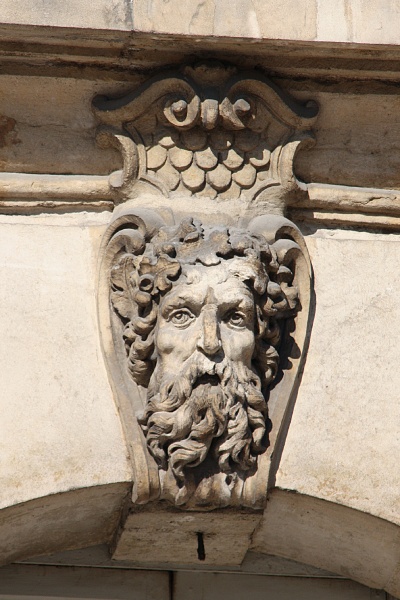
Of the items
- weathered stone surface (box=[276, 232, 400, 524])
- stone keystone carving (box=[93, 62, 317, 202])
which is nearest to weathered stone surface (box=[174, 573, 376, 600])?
weathered stone surface (box=[276, 232, 400, 524])

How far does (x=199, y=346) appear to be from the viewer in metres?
3.01

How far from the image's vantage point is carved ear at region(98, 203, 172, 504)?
10.1 feet

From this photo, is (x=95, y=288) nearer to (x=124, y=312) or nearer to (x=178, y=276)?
(x=124, y=312)

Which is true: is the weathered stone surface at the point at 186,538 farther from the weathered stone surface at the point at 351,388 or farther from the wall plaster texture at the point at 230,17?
the wall plaster texture at the point at 230,17

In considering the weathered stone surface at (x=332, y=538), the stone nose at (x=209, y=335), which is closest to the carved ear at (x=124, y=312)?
the stone nose at (x=209, y=335)

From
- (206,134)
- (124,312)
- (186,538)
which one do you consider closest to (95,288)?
(124,312)

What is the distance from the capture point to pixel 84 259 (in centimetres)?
328

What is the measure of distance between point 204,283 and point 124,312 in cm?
24

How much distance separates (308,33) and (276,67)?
0.15m

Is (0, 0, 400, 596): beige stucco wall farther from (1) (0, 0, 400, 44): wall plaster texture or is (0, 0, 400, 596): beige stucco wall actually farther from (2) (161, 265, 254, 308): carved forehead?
(2) (161, 265, 254, 308): carved forehead

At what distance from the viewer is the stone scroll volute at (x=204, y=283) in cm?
303

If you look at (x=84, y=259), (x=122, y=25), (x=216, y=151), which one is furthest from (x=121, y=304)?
(x=122, y=25)

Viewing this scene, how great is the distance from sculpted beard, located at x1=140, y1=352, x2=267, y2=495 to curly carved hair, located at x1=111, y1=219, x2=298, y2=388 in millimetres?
Result: 114

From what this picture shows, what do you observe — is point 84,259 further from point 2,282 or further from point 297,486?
point 297,486
